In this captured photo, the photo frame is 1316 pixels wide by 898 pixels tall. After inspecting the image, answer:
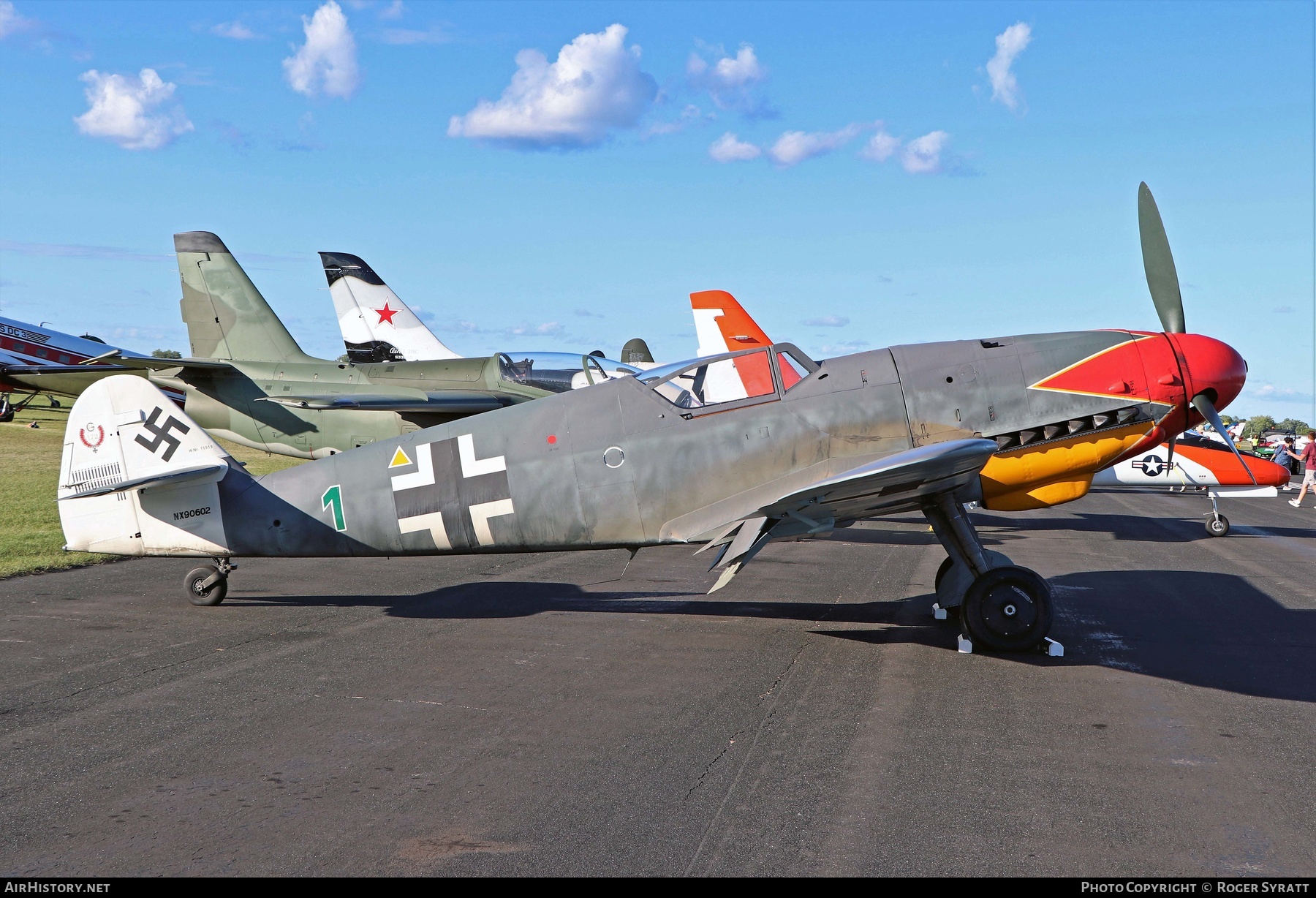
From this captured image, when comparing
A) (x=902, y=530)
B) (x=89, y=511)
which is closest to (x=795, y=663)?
(x=89, y=511)

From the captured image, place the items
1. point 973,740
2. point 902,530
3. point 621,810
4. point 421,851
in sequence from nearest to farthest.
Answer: point 421,851
point 621,810
point 973,740
point 902,530

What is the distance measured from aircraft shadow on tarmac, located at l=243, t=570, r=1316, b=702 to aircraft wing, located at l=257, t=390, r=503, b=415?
6.55 m

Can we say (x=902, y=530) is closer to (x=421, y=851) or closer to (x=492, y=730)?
(x=492, y=730)

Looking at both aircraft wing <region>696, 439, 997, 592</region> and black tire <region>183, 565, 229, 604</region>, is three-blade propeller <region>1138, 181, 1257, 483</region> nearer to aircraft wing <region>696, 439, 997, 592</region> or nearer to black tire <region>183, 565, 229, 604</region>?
aircraft wing <region>696, 439, 997, 592</region>

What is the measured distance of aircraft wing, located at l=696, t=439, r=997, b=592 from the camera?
6.60m

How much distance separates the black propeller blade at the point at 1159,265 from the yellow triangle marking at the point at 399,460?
698cm

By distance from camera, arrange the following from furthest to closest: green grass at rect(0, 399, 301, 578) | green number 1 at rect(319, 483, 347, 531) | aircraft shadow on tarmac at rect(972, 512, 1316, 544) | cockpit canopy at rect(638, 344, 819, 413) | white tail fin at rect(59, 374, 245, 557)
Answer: aircraft shadow on tarmac at rect(972, 512, 1316, 544)
green grass at rect(0, 399, 301, 578)
white tail fin at rect(59, 374, 245, 557)
green number 1 at rect(319, 483, 347, 531)
cockpit canopy at rect(638, 344, 819, 413)

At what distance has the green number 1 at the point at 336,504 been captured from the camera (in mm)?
8664

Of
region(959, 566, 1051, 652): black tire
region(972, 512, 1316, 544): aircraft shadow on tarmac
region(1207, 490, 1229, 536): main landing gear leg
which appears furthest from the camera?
region(1207, 490, 1229, 536): main landing gear leg

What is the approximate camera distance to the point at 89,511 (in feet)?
29.5

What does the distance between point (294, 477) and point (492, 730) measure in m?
4.36

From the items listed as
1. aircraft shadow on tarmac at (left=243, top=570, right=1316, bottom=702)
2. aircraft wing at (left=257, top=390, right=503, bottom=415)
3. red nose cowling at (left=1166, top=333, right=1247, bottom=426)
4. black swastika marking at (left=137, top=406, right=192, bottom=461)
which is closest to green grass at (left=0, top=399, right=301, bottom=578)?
black swastika marking at (left=137, top=406, right=192, bottom=461)
